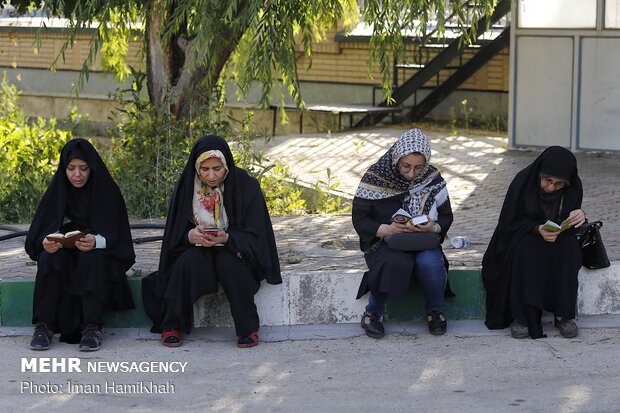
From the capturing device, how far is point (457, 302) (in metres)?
6.74

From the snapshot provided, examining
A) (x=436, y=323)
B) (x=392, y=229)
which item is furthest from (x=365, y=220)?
(x=436, y=323)

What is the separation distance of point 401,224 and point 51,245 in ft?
6.30

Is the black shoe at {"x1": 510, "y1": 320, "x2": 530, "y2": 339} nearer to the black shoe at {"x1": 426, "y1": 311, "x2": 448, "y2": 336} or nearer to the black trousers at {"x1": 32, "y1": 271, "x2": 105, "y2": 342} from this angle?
the black shoe at {"x1": 426, "y1": 311, "x2": 448, "y2": 336}

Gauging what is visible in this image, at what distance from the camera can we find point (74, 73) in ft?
67.5

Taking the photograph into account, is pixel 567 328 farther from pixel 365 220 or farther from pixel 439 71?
pixel 439 71

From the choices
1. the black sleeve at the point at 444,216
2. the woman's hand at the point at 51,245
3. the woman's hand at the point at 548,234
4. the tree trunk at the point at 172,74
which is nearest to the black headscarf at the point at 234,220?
the woman's hand at the point at 51,245

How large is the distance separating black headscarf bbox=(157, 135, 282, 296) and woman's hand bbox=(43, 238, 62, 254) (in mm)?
583

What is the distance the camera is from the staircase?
1601 cm

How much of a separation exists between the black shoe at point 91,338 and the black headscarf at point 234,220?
0.41 m

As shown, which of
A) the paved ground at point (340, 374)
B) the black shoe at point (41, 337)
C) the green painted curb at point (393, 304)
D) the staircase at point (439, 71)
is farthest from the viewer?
the staircase at point (439, 71)

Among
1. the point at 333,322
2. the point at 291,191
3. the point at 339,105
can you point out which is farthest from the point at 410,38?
the point at 333,322

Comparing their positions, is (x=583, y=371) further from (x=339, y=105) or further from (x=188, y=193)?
(x=339, y=105)

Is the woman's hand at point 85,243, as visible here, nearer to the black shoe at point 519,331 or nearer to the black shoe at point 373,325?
the black shoe at point 373,325

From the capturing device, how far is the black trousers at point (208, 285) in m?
6.33
